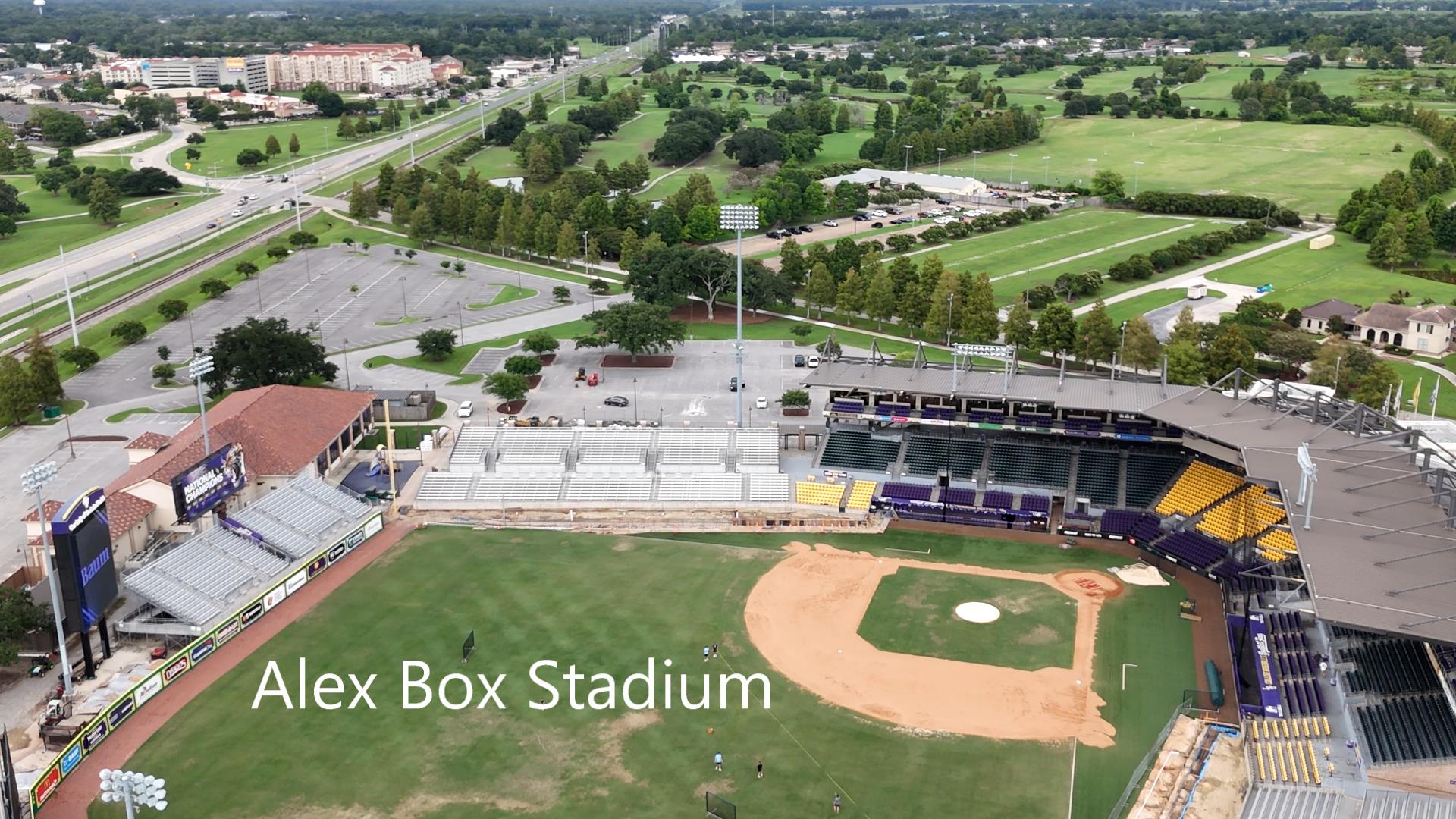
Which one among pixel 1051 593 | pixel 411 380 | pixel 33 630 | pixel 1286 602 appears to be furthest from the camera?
pixel 411 380

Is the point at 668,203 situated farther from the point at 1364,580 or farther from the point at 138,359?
the point at 1364,580

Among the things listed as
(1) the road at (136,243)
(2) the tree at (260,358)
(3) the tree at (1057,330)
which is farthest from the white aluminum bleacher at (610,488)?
(1) the road at (136,243)

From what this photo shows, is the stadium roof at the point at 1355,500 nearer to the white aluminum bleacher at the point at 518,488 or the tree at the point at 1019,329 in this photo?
the tree at the point at 1019,329

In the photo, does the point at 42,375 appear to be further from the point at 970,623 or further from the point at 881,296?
the point at 970,623

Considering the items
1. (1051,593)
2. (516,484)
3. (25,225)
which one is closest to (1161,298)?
(1051,593)

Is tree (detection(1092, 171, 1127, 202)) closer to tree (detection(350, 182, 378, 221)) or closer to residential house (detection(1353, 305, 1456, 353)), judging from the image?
residential house (detection(1353, 305, 1456, 353))

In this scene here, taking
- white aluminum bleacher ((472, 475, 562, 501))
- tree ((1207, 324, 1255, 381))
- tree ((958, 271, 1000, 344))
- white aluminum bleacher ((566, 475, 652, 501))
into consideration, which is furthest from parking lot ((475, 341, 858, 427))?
tree ((1207, 324, 1255, 381))
